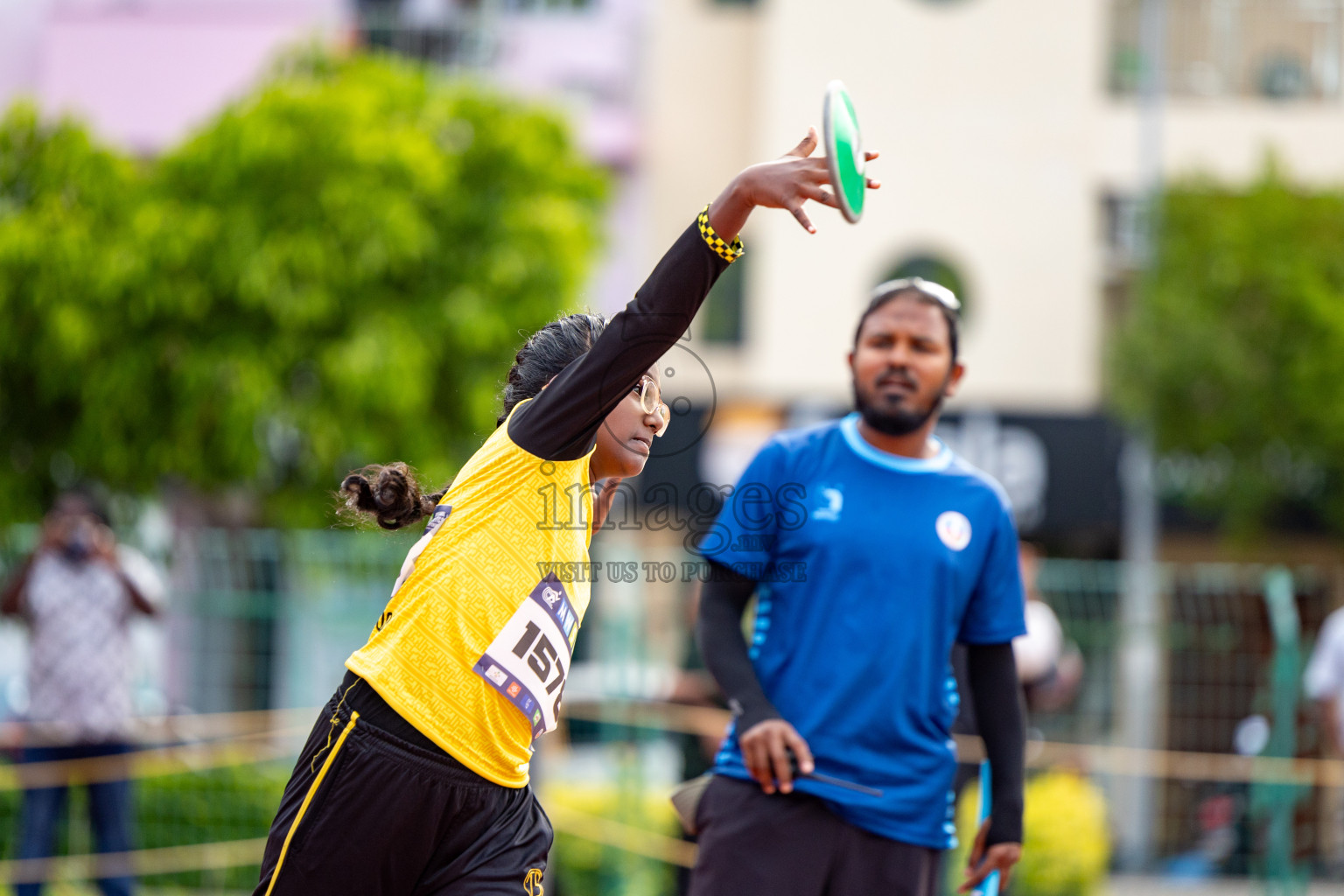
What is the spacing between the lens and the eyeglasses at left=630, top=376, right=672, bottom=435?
8.82ft

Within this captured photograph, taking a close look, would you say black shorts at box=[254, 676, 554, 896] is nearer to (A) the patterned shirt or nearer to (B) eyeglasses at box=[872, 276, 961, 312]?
(B) eyeglasses at box=[872, 276, 961, 312]

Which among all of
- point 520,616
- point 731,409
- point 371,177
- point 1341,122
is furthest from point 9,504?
point 1341,122

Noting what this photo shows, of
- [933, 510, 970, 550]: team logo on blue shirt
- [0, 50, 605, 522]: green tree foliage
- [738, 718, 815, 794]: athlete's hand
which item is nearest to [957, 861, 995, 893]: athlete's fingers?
[738, 718, 815, 794]: athlete's hand

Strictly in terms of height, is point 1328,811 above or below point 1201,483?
below

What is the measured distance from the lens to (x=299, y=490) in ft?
33.1

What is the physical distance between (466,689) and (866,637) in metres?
1.10

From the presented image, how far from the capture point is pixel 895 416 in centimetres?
343

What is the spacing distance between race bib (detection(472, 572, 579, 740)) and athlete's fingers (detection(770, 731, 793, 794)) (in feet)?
2.12

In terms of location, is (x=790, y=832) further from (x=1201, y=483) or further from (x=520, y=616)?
(x=1201, y=483)

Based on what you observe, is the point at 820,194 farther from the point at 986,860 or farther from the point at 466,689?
the point at 986,860

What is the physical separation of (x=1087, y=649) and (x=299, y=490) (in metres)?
5.42

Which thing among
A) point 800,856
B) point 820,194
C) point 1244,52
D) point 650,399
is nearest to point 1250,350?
point 1244,52

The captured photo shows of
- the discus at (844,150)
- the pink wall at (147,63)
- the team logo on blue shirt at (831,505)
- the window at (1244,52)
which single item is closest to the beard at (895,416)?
the team logo on blue shirt at (831,505)

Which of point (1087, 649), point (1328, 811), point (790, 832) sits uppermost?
point (790, 832)
